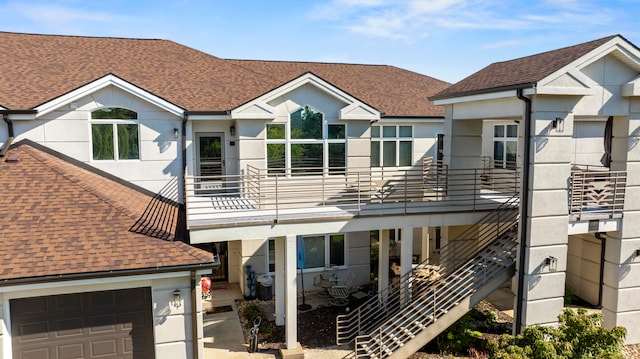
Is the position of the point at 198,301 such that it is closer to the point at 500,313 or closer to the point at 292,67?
→ the point at 500,313

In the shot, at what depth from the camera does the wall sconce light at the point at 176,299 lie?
384 inches

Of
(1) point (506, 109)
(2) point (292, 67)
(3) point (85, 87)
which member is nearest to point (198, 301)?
(3) point (85, 87)

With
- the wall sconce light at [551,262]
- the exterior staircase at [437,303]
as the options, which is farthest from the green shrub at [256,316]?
the wall sconce light at [551,262]

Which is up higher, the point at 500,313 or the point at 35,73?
the point at 35,73

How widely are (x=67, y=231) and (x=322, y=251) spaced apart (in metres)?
9.24

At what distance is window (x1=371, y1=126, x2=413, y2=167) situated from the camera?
64.3 feet

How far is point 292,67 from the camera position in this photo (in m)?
20.7

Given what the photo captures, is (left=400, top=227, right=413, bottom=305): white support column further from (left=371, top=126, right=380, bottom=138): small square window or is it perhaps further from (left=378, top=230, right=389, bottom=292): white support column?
(left=371, top=126, right=380, bottom=138): small square window

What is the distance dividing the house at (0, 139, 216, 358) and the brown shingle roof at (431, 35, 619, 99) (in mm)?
8960

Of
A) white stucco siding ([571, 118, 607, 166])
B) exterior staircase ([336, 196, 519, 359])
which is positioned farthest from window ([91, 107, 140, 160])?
white stucco siding ([571, 118, 607, 166])

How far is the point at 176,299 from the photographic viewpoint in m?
9.82

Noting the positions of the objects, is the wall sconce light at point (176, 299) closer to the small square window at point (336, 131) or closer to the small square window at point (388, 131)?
the small square window at point (336, 131)

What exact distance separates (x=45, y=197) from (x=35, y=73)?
273 inches

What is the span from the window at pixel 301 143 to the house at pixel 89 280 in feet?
16.8
